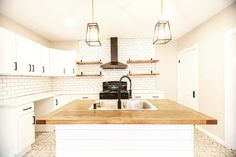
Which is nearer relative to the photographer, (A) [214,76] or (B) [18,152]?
(B) [18,152]

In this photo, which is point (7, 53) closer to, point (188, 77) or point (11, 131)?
point (11, 131)

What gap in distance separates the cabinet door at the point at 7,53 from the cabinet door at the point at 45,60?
111 cm

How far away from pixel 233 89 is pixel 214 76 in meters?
0.49

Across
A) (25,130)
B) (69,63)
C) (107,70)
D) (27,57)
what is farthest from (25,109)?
(107,70)

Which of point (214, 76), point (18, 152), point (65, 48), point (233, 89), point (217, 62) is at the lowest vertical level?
point (18, 152)

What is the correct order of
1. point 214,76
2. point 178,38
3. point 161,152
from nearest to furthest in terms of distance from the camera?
point 161,152 → point 214,76 → point 178,38

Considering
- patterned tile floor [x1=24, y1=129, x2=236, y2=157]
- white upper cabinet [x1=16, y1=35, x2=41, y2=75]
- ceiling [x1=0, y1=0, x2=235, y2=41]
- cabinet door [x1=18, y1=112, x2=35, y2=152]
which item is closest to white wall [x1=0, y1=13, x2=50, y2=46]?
ceiling [x1=0, y1=0, x2=235, y2=41]

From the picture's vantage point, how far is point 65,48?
512cm

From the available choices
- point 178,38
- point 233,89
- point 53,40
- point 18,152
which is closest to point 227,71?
point 233,89

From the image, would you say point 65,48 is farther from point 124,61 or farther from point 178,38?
point 178,38

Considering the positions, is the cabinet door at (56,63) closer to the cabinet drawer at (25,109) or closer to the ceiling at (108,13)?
the ceiling at (108,13)

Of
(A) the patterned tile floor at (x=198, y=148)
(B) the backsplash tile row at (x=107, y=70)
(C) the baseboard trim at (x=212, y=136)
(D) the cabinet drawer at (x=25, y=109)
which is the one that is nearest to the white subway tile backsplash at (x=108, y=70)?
(B) the backsplash tile row at (x=107, y=70)

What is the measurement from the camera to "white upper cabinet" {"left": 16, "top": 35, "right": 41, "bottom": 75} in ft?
9.52

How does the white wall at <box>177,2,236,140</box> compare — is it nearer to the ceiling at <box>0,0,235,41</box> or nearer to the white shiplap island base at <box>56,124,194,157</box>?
the ceiling at <box>0,0,235,41</box>
